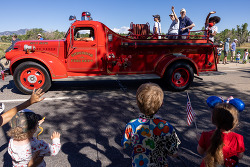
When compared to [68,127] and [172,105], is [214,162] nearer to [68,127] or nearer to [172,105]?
[68,127]

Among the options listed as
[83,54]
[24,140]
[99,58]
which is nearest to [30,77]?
[83,54]

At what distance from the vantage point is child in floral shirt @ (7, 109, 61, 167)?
1594 millimetres

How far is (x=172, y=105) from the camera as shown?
478 centimetres

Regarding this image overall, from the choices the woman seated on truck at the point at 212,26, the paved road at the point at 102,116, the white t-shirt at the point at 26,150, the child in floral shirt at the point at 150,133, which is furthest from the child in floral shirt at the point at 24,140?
the woman seated on truck at the point at 212,26

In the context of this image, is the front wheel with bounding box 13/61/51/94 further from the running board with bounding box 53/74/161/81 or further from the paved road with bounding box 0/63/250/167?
the running board with bounding box 53/74/161/81

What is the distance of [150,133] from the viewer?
158 cm

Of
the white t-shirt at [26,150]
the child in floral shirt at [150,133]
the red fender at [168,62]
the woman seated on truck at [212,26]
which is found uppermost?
the woman seated on truck at [212,26]

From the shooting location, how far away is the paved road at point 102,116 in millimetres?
2762

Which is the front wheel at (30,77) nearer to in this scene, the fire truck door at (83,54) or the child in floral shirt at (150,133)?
the fire truck door at (83,54)

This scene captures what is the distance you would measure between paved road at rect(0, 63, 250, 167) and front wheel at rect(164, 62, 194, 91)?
0.26 m

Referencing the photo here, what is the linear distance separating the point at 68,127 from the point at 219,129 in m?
2.81

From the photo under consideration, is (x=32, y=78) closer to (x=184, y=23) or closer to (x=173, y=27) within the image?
(x=173, y=27)

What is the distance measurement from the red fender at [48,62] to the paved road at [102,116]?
0.62 meters

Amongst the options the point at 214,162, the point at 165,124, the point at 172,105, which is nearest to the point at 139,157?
the point at 165,124
